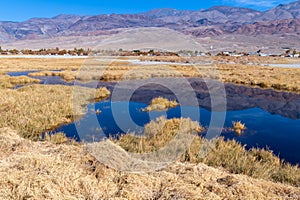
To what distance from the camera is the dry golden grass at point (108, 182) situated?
5320 millimetres

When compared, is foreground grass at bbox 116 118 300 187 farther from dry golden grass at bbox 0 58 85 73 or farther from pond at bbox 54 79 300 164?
dry golden grass at bbox 0 58 85 73

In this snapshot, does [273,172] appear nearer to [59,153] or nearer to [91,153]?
[91,153]

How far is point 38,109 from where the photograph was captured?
44.9 feet

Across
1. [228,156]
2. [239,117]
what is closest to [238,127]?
[239,117]

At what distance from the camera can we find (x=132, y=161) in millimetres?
7254

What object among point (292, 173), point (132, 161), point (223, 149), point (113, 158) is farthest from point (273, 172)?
point (113, 158)

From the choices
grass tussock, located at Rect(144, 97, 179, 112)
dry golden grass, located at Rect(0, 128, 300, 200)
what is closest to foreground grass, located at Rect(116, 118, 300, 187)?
dry golden grass, located at Rect(0, 128, 300, 200)

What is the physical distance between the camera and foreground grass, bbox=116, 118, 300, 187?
7.35 meters

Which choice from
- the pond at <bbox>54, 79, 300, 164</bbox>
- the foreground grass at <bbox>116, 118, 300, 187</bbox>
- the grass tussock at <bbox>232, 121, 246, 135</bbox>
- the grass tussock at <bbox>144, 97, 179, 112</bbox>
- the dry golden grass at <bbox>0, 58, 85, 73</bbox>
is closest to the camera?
the foreground grass at <bbox>116, 118, 300, 187</bbox>

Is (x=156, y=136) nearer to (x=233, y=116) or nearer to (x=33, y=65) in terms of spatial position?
(x=233, y=116)

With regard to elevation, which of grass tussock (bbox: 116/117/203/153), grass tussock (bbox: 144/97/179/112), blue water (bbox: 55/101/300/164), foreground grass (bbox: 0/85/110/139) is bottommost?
blue water (bbox: 55/101/300/164)

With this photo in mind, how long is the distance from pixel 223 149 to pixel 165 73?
24318 mm

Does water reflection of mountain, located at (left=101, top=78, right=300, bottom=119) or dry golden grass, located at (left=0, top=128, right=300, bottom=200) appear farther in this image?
water reflection of mountain, located at (left=101, top=78, right=300, bottom=119)

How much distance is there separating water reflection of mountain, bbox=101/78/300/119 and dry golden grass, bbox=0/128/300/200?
1083cm
